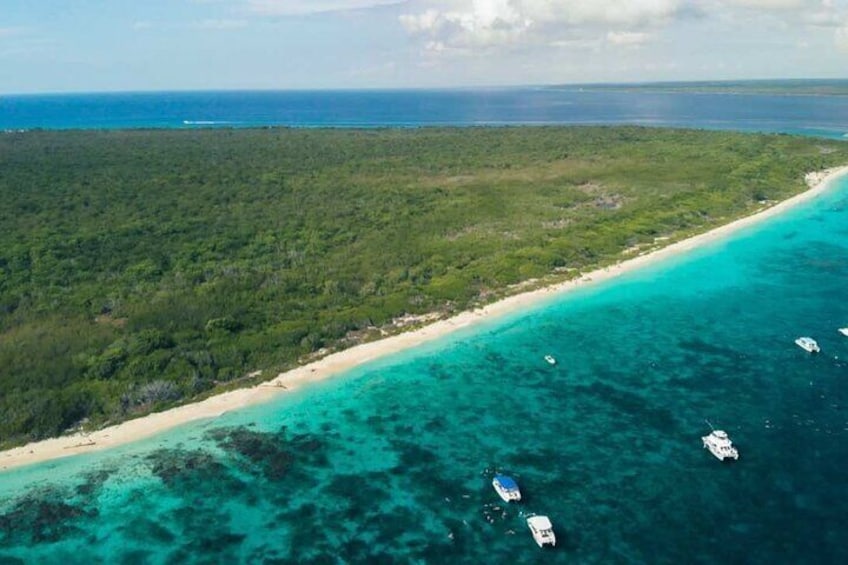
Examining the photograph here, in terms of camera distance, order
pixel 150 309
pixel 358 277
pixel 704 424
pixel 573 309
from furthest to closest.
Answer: pixel 358 277
pixel 573 309
pixel 150 309
pixel 704 424

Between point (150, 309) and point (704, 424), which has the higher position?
point (150, 309)

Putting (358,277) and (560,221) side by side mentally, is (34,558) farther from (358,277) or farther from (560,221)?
(560,221)

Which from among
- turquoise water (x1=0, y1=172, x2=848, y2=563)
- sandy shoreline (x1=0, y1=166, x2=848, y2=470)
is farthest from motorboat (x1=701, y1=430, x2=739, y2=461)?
sandy shoreline (x1=0, y1=166, x2=848, y2=470)

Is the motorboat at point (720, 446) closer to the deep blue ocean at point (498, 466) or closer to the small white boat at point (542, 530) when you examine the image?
the deep blue ocean at point (498, 466)

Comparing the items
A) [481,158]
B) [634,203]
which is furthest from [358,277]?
[481,158]

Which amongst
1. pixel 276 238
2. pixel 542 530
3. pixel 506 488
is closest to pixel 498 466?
pixel 506 488

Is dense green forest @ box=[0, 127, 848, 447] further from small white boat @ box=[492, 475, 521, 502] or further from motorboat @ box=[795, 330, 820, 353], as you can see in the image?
motorboat @ box=[795, 330, 820, 353]
